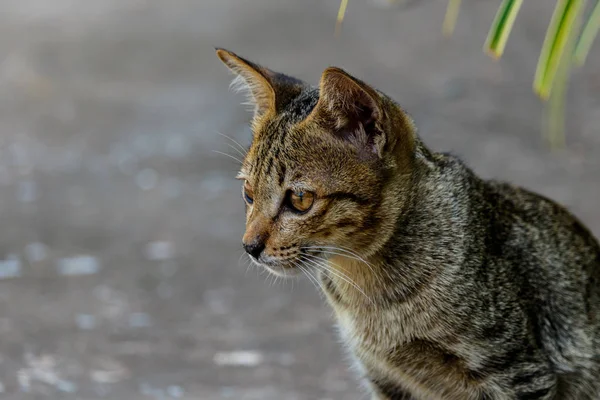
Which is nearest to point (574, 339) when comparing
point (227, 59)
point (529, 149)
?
point (227, 59)

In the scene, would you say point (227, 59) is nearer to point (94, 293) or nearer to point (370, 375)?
point (370, 375)

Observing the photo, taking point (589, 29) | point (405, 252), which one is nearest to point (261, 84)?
point (405, 252)

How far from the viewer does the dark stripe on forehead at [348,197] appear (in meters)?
3.21

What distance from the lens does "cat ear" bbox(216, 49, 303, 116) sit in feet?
11.4

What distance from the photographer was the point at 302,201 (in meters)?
3.21

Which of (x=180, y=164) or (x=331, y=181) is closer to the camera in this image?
(x=331, y=181)

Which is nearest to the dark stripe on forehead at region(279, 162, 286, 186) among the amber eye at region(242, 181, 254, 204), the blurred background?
the amber eye at region(242, 181, 254, 204)

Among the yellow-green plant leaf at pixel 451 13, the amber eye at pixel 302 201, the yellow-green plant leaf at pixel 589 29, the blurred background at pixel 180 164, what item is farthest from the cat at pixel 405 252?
the blurred background at pixel 180 164

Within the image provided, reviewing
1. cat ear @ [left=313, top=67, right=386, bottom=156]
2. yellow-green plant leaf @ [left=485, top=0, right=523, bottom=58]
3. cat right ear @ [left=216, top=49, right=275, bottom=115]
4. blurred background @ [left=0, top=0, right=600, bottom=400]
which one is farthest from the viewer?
blurred background @ [left=0, top=0, right=600, bottom=400]

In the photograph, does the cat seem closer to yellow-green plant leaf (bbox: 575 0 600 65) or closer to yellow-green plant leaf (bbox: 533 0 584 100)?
yellow-green plant leaf (bbox: 533 0 584 100)

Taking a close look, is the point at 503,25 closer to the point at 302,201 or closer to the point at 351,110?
the point at 351,110

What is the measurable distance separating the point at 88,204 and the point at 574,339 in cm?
491

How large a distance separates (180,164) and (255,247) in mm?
5190

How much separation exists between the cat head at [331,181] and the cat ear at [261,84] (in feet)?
0.66
